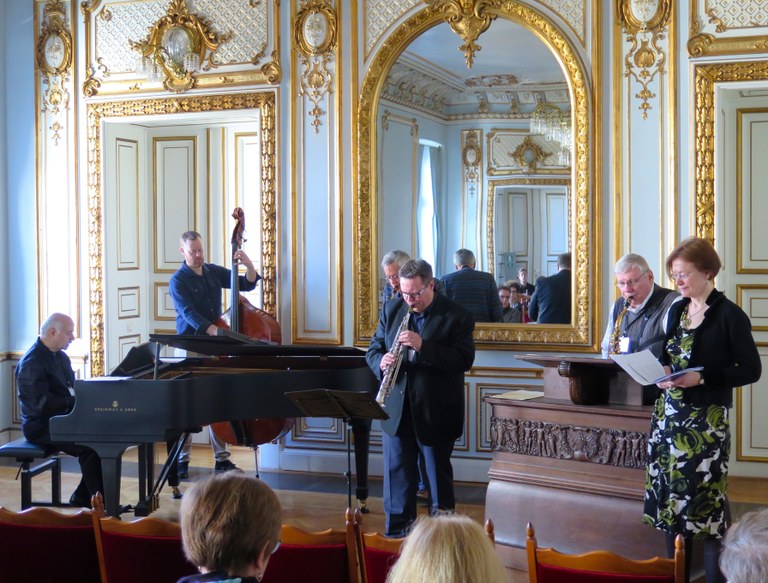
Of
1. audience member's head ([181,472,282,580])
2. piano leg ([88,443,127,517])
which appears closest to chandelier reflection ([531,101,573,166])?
piano leg ([88,443,127,517])

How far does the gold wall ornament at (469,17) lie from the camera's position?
6.50 m

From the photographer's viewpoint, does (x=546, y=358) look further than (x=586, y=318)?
No

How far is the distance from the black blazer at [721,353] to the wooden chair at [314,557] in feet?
5.49

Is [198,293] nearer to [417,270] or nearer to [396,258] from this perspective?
[396,258]

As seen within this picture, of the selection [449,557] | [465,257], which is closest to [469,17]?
[465,257]

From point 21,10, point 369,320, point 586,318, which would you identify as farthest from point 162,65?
point 586,318

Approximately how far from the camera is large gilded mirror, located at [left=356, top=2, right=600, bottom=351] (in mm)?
6336

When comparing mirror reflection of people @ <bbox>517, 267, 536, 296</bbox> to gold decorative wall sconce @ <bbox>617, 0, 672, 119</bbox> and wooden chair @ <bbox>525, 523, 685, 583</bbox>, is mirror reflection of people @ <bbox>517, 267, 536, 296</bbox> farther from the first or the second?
wooden chair @ <bbox>525, 523, 685, 583</bbox>

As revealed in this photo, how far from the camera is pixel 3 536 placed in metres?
3.10

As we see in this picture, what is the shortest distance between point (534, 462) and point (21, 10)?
547 cm

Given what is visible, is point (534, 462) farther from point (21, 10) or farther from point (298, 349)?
point (21, 10)

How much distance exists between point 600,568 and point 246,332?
14.1ft

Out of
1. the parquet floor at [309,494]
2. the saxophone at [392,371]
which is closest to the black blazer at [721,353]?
the saxophone at [392,371]

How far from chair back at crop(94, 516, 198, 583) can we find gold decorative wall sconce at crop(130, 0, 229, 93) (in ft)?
15.7
